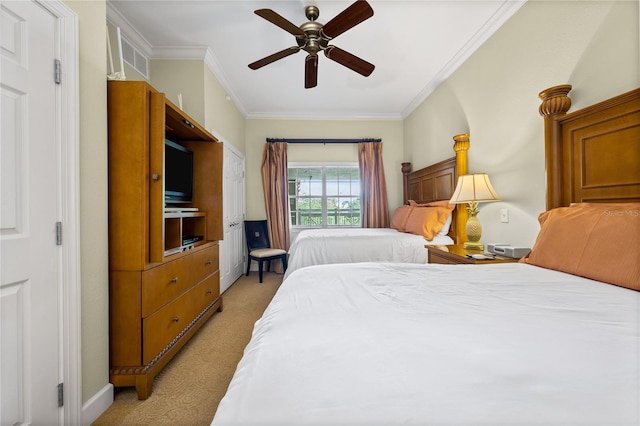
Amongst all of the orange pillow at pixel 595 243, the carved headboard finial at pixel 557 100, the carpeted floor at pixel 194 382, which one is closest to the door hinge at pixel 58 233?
the carpeted floor at pixel 194 382

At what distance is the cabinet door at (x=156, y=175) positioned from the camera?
1610 mm

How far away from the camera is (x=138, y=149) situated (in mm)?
1535

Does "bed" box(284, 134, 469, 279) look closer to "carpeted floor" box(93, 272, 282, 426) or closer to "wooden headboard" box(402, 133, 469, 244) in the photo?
"wooden headboard" box(402, 133, 469, 244)

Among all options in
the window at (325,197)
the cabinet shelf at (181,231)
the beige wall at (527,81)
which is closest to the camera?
the beige wall at (527,81)

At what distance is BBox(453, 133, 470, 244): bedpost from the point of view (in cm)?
282

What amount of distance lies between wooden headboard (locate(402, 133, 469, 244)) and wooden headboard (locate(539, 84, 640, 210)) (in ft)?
3.65

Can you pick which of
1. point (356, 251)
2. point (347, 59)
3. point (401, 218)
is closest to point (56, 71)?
point (347, 59)

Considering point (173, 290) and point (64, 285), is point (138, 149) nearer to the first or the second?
point (64, 285)

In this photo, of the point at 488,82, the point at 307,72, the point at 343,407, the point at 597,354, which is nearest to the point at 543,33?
the point at 488,82

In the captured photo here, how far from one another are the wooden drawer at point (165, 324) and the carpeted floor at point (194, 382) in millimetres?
212

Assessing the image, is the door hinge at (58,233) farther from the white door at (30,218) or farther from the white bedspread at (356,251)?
the white bedspread at (356,251)

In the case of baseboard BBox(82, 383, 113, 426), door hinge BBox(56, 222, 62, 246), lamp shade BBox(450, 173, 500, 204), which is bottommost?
baseboard BBox(82, 383, 113, 426)

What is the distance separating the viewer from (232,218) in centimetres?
390

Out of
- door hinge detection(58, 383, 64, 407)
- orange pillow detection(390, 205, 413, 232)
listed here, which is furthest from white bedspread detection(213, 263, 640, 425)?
orange pillow detection(390, 205, 413, 232)
